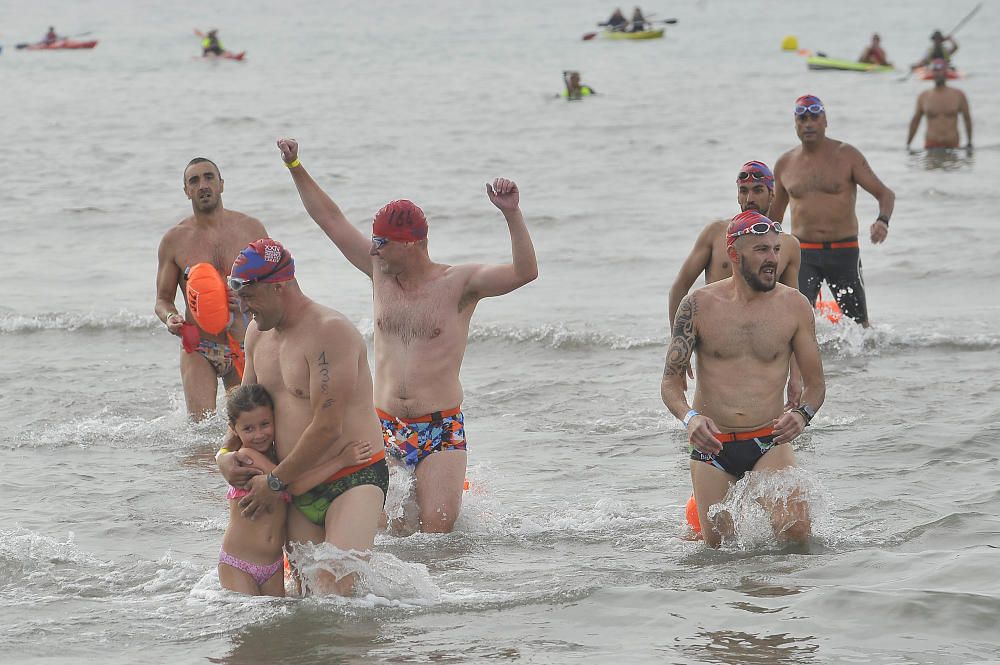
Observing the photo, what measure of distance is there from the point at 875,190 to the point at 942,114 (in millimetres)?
14524

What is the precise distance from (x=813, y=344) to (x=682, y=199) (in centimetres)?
1556

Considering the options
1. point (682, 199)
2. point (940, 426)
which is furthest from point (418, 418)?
point (682, 199)

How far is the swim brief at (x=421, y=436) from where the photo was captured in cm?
743

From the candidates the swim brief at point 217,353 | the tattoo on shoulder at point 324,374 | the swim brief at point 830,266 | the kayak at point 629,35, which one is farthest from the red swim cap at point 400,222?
the kayak at point 629,35

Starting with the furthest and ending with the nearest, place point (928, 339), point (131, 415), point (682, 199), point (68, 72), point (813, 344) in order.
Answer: point (68, 72) → point (682, 199) → point (928, 339) → point (131, 415) → point (813, 344)

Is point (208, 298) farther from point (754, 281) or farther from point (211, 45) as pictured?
point (211, 45)

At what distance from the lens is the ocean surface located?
625 centimetres

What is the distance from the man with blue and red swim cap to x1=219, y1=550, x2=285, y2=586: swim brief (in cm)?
15

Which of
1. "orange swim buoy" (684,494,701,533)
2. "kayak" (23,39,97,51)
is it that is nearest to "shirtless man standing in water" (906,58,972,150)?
"orange swim buoy" (684,494,701,533)

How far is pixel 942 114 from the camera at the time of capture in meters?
24.8

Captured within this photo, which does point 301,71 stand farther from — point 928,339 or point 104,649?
point 104,649

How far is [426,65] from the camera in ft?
165

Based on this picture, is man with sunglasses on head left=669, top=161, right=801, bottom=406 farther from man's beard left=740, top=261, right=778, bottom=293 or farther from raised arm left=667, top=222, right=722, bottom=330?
man's beard left=740, top=261, right=778, bottom=293

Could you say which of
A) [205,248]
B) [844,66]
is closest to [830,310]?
[205,248]
